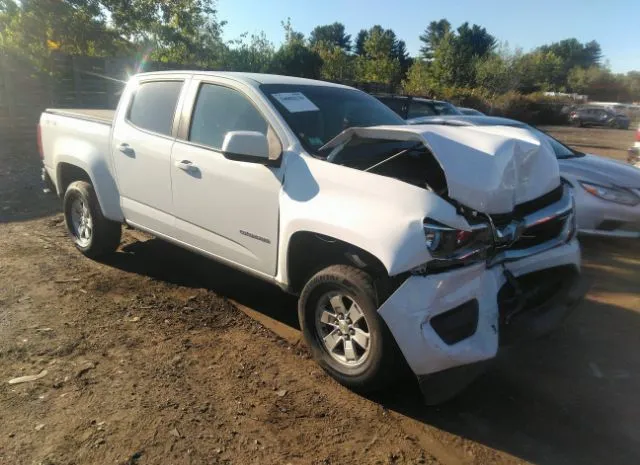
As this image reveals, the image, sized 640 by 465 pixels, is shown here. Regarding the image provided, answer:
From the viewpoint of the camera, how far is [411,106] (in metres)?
11.8

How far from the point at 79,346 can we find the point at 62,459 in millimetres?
1245

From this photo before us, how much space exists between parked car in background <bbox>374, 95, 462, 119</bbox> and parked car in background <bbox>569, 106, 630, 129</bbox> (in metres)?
28.8

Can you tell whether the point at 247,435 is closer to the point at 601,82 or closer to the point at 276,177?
the point at 276,177

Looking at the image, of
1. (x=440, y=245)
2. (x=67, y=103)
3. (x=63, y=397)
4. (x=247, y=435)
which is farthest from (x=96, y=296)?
(x=67, y=103)

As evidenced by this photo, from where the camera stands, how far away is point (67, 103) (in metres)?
15.6

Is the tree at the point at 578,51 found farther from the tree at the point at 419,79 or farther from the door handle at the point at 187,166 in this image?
the door handle at the point at 187,166

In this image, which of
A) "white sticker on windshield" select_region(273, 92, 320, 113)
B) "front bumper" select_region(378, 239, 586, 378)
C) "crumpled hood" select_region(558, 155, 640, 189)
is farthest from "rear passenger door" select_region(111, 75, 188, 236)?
"crumpled hood" select_region(558, 155, 640, 189)

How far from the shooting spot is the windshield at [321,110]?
3766mm

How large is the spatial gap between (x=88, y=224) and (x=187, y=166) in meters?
1.86

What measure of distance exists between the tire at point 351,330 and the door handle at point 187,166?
1423 millimetres

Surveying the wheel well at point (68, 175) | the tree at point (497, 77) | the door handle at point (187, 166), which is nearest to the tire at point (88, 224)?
the wheel well at point (68, 175)

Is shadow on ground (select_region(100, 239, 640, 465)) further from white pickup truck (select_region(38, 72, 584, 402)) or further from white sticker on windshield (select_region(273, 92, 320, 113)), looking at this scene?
white sticker on windshield (select_region(273, 92, 320, 113))

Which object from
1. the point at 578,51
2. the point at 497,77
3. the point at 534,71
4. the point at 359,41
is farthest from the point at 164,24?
the point at 578,51

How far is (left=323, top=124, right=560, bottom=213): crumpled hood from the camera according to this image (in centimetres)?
298
